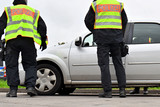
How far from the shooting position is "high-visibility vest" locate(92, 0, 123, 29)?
6738mm

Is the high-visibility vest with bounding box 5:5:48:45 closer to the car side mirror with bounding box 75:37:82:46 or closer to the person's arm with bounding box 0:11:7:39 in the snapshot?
the person's arm with bounding box 0:11:7:39

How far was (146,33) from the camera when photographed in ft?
24.7

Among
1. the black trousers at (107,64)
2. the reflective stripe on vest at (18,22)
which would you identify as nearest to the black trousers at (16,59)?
the reflective stripe on vest at (18,22)

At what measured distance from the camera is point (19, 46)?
22.4 feet

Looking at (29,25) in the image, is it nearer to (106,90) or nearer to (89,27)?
(89,27)

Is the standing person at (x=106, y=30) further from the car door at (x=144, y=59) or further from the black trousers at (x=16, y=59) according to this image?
the black trousers at (x=16, y=59)

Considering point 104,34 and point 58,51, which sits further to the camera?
point 58,51

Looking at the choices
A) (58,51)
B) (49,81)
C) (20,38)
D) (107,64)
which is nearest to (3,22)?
(20,38)

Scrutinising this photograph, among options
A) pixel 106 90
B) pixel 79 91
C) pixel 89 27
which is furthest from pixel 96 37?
pixel 79 91

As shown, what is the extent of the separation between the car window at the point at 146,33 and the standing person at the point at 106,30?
0.76 meters

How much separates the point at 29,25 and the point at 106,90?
1.74 metres

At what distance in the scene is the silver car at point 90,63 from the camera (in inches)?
287

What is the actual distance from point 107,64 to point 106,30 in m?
0.59

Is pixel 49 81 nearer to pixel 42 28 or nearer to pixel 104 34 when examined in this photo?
pixel 42 28
